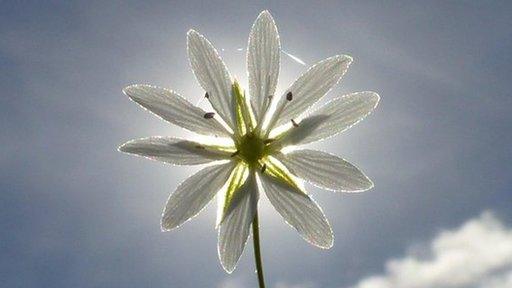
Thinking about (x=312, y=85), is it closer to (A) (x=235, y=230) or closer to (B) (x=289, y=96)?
(B) (x=289, y=96)

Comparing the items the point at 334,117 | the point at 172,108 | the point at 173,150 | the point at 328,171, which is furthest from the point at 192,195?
the point at 334,117

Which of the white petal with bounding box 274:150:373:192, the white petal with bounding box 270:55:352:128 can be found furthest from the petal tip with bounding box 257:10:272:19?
the white petal with bounding box 274:150:373:192

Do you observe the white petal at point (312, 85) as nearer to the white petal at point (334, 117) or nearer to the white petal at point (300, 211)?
the white petal at point (334, 117)

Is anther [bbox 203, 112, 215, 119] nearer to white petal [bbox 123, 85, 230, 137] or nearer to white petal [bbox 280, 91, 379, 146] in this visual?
white petal [bbox 123, 85, 230, 137]

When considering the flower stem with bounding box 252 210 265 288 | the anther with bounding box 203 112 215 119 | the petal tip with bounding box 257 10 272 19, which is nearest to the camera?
the flower stem with bounding box 252 210 265 288

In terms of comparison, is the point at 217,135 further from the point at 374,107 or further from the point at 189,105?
the point at 374,107

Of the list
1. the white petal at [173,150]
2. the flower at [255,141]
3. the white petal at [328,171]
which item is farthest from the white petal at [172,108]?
the white petal at [328,171]
